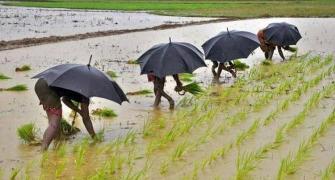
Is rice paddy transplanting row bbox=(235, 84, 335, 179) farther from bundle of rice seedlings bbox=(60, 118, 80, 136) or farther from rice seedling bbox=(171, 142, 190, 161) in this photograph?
bundle of rice seedlings bbox=(60, 118, 80, 136)

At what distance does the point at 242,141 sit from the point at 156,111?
7.32 ft

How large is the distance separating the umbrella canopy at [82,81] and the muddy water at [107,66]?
0.88 meters

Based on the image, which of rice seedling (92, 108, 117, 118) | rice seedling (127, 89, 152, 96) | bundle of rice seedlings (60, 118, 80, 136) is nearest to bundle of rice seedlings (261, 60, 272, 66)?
rice seedling (127, 89, 152, 96)

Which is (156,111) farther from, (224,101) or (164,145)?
(164,145)

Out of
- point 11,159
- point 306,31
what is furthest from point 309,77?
point 306,31

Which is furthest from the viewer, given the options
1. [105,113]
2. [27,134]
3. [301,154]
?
[105,113]

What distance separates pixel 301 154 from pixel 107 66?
26.7 ft

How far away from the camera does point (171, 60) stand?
803cm

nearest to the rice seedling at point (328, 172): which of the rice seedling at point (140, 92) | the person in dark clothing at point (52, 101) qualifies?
the person in dark clothing at point (52, 101)

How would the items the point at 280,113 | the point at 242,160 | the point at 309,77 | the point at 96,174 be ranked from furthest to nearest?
1. the point at 309,77
2. the point at 280,113
3. the point at 242,160
4. the point at 96,174

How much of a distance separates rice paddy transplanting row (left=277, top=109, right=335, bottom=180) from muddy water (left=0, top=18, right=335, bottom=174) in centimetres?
230

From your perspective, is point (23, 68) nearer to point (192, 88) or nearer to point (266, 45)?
point (192, 88)

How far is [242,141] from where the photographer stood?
A: 21.2 feet

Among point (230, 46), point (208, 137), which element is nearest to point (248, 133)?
point (208, 137)
